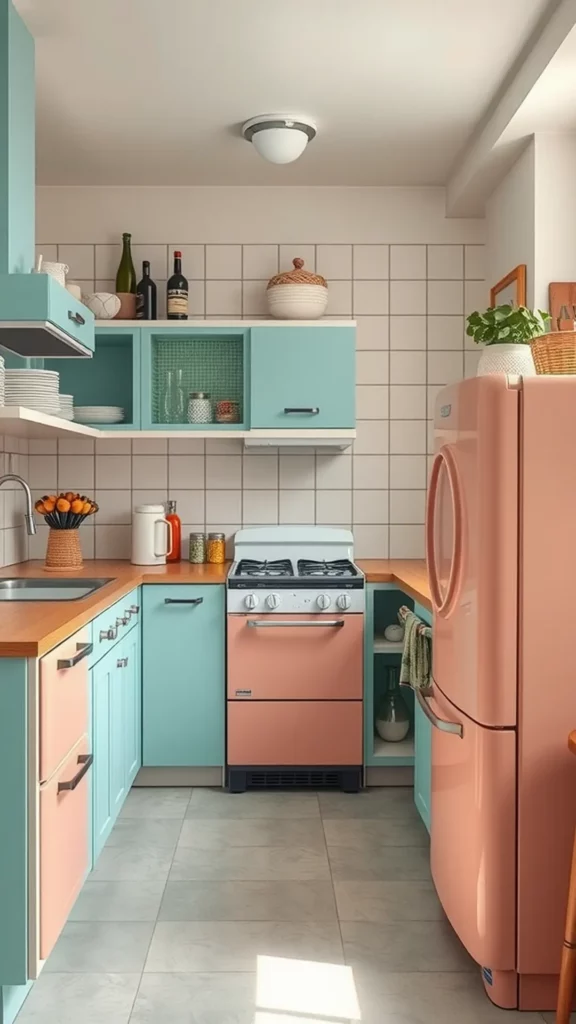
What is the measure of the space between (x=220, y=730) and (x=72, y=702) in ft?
4.44

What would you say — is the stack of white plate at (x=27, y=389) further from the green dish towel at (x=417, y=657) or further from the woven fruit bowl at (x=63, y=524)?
the green dish towel at (x=417, y=657)

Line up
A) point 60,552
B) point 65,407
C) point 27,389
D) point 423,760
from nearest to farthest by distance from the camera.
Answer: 1. point 27,389
2. point 423,760
3. point 65,407
4. point 60,552

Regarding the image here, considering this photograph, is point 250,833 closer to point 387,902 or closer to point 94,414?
point 387,902

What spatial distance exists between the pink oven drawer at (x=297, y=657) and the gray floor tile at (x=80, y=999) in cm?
139

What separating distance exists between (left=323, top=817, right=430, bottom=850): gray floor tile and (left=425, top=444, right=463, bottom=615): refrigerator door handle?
3.45 ft

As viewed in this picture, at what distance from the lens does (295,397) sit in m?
3.71

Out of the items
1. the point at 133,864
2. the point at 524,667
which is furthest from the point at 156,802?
the point at 524,667

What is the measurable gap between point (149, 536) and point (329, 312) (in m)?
1.28

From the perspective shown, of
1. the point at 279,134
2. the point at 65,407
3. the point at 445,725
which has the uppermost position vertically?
the point at 279,134

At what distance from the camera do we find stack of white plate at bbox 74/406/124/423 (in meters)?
3.74

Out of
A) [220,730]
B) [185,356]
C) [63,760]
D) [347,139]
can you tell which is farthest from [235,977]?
[347,139]

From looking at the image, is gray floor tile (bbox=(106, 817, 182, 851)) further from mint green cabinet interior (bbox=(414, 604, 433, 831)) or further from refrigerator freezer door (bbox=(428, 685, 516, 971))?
refrigerator freezer door (bbox=(428, 685, 516, 971))

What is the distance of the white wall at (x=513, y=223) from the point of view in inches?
124

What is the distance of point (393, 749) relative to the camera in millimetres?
3594
